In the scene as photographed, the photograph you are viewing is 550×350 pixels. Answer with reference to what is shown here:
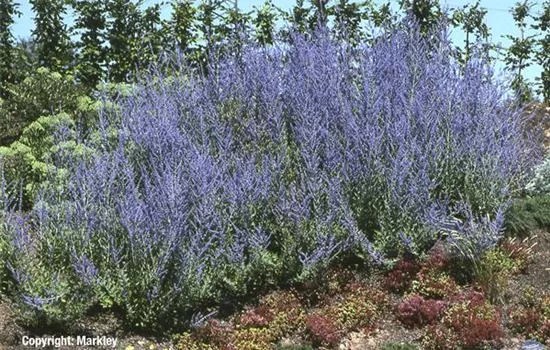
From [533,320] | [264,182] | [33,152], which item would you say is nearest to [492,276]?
[533,320]

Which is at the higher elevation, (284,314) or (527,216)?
(527,216)

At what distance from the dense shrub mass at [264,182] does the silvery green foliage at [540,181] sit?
1.60ft

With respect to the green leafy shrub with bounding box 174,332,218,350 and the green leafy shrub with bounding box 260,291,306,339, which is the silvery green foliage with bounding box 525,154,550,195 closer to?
A: the green leafy shrub with bounding box 260,291,306,339

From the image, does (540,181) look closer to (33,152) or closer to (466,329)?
(466,329)

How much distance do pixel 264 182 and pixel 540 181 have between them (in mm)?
3654

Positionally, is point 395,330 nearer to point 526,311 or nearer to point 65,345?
point 526,311

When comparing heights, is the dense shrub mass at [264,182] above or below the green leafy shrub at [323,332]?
above

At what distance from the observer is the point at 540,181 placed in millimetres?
8391

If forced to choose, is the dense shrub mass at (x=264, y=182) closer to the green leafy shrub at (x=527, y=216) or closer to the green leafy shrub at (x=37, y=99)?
the green leafy shrub at (x=527, y=216)

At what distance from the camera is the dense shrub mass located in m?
5.79

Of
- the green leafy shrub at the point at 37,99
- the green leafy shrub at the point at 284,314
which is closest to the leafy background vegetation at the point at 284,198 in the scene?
the green leafy shrub at the point at 284,314

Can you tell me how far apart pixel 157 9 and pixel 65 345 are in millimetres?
6393

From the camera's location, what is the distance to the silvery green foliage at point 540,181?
8.34 meters

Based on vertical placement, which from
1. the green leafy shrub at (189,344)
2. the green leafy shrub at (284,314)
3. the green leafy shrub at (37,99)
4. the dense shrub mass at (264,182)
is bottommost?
the green leafy shrub at (189,344)
